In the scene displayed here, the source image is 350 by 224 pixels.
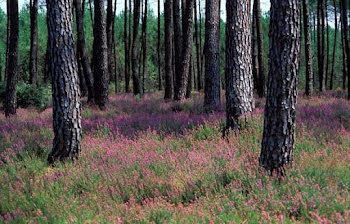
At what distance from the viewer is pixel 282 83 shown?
15.8 feet

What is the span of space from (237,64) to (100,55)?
7.66 meters

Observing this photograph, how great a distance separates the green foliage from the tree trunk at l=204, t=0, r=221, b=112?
1001cm

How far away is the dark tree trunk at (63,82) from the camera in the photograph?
21.9ft

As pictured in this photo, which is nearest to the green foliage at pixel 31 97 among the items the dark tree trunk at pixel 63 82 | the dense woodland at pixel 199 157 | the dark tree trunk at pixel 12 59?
the dark tree trunk at pixel 12 59

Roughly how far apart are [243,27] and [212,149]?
300 cm

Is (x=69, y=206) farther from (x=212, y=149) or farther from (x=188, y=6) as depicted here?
(x=188, y=6)

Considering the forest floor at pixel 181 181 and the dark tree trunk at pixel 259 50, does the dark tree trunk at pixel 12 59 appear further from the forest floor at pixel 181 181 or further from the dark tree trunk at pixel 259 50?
the dark tree trunk at pixel 259 50

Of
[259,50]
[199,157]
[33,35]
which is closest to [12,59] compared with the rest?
[33,35]

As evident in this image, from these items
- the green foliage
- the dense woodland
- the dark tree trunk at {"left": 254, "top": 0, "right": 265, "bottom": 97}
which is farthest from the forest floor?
the green foliage

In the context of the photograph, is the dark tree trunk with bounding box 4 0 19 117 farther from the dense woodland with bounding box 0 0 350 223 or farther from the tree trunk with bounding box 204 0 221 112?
the tree trunk with bounding box 204 0 221 112

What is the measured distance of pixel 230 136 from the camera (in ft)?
23.3

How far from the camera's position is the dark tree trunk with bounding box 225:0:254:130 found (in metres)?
7.62

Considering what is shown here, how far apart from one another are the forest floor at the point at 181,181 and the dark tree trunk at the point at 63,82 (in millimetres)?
381

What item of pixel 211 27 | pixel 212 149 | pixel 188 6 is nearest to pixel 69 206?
pixel 212 149
